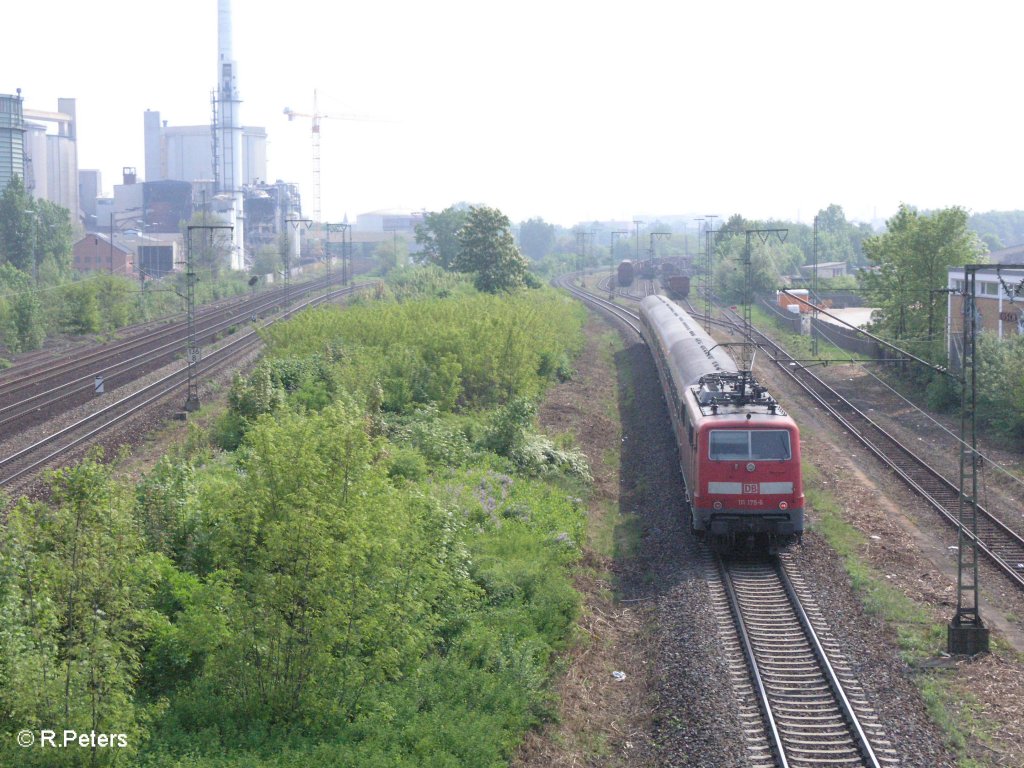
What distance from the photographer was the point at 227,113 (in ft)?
498

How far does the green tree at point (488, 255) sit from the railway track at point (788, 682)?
145ft

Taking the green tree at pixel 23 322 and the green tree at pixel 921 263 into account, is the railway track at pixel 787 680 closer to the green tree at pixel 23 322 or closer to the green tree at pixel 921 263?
the green tree at pixel 921 263

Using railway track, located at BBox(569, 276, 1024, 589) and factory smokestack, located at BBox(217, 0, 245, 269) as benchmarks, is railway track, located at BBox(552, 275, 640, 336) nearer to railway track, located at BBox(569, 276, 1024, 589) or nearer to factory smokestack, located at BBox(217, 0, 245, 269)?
railway track, located at BBox(569, 276, 1024, 589)

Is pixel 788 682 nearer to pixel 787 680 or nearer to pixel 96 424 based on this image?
pixel 787 680

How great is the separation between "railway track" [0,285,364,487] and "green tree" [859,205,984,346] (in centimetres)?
2560

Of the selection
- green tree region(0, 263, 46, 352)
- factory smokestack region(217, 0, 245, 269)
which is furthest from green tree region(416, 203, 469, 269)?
factory smokestack region(217, 0, 245, 269)

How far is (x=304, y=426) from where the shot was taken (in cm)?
1278

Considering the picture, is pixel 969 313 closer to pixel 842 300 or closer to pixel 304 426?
pixel 304 426

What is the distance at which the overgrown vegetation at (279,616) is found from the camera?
970 centimetres

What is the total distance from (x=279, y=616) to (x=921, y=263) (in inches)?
1427

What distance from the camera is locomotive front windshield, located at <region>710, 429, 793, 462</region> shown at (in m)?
18.3

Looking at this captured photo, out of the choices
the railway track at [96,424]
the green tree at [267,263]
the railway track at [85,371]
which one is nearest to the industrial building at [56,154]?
the green tree at [267,263]

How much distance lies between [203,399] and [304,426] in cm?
2459

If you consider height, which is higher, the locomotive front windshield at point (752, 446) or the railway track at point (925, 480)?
the locomotive front windshield at point (752, 446)
